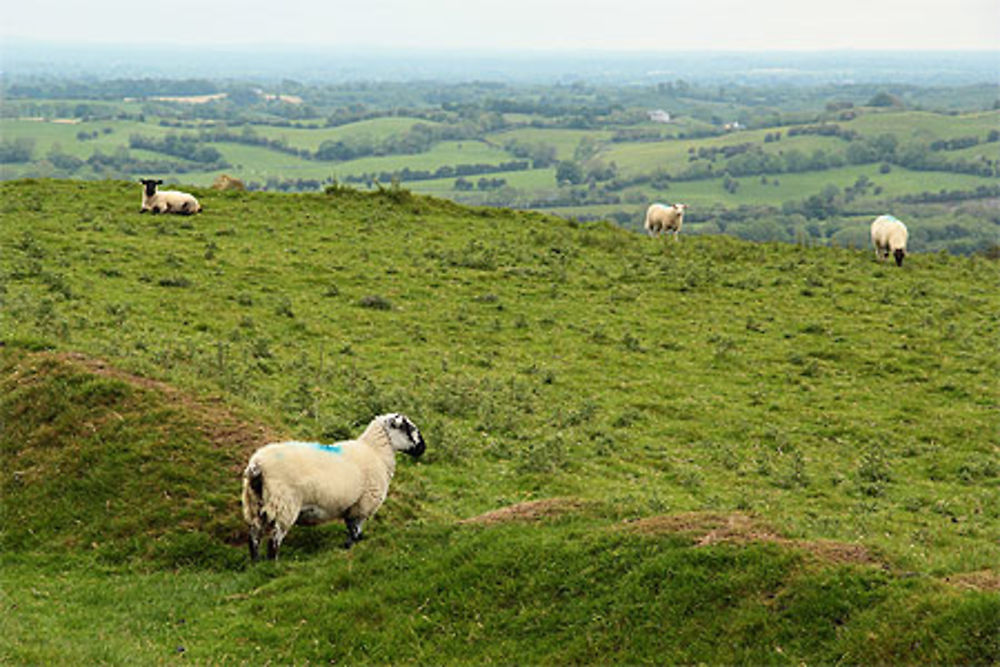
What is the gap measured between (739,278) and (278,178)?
353ft

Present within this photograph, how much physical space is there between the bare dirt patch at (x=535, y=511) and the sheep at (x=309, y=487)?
1.59 m

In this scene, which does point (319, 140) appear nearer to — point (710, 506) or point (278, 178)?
point (278, 178)

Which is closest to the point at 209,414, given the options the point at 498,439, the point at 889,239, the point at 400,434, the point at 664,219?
the point at 400,434

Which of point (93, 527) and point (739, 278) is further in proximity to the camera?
point (739, 278)

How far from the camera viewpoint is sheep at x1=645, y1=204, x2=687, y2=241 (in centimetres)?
4522

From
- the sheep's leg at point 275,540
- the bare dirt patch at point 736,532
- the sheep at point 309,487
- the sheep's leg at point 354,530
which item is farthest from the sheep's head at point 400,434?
the bare dirt patch at point 736,532

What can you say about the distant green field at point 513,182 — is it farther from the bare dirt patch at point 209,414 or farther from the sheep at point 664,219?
the bare dirt patch at point 209,414

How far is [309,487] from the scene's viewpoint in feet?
42.7

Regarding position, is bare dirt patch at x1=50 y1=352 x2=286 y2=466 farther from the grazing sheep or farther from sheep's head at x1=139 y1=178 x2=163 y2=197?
the grazing sheep

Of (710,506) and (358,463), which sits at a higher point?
(358,463)

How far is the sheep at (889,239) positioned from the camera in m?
40.2

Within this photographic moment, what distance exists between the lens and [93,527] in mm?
13711

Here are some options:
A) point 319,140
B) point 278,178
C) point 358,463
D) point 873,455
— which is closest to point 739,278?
point 873,455

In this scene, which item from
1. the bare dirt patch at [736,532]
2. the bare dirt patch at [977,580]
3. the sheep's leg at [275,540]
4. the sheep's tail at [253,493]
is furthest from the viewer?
the sheep's leg at [275,540]
